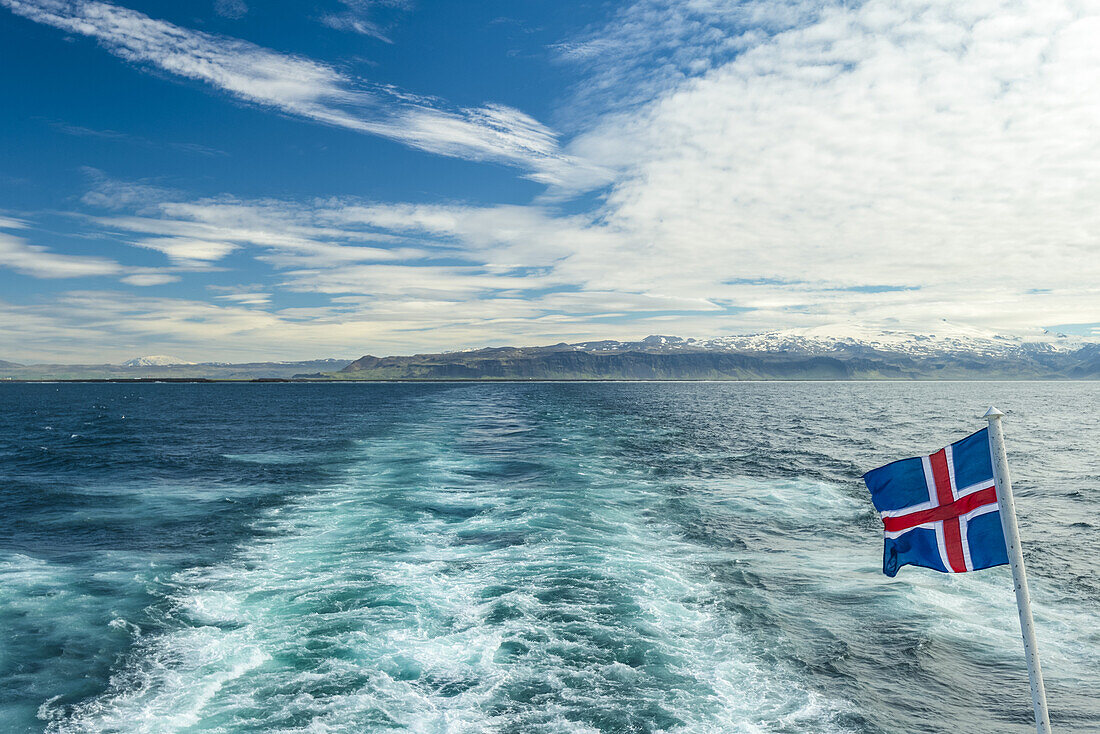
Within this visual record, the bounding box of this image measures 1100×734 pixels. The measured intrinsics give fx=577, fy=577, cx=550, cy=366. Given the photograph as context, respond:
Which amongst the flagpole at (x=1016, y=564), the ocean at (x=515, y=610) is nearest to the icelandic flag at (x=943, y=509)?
the flagpole at (x=1016, y=564)

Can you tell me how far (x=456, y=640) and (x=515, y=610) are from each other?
7.50ft

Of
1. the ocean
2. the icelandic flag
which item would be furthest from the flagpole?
the ocean

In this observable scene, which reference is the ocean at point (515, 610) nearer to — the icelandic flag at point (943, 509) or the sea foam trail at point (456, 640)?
the sea foam trail at point (456, 640)

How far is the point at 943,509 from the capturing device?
334 inches

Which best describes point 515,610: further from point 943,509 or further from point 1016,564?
point 1016,564

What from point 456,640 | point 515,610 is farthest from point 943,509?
point 515,610

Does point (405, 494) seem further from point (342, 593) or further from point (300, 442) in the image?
point (300, 442)

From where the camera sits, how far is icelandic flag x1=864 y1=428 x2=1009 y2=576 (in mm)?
8062

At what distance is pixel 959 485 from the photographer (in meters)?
8.31

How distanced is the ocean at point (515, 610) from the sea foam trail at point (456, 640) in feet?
0.25

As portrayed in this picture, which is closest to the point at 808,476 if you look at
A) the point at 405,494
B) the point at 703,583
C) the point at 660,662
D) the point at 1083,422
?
the point at 703,583

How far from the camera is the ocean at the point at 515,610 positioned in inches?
479

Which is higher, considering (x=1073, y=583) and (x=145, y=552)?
(x=145, y=552)

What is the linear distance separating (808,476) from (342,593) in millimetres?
33701
